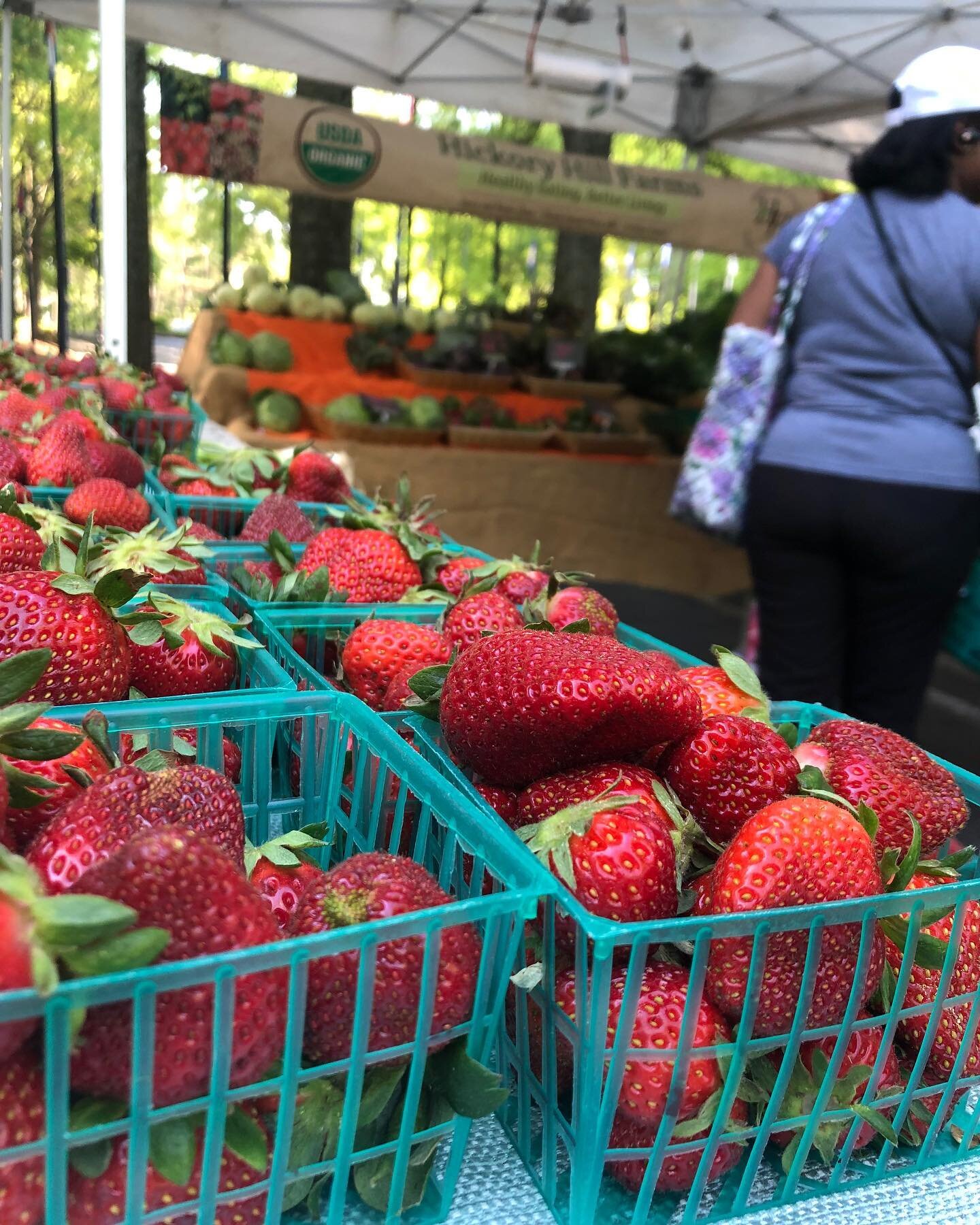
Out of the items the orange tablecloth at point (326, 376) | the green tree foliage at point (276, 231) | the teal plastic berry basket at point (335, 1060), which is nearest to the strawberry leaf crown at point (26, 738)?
the teal plastic berry basket at point (335, 1060)

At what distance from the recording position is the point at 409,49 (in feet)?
15.4

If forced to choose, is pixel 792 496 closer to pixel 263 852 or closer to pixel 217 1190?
pixel 263 852

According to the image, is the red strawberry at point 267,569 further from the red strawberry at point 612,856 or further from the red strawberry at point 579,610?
the red strawberry at point 612,856

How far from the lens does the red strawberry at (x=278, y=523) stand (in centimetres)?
167

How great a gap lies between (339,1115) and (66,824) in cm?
23

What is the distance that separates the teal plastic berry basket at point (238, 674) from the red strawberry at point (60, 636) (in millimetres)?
39

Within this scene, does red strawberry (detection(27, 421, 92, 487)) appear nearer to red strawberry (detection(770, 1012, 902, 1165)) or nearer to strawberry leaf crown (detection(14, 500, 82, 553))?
strawberry leaf crown (detection(14, 500, 82, 553))

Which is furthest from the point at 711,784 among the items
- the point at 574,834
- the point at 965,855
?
the point at 965,855

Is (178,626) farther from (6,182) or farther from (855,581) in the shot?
(6,182)

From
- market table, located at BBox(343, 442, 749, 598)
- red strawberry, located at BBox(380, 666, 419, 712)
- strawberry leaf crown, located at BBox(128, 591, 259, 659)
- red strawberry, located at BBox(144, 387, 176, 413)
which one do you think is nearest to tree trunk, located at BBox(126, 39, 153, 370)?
market table, located at BBox(343, 442, 749, 598)

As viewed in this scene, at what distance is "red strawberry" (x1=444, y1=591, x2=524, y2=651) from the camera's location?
1112 millimetres

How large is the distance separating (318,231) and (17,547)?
535 cm

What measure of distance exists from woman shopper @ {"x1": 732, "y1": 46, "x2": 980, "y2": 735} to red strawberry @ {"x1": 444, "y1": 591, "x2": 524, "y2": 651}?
106cm

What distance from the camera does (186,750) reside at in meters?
0.82
